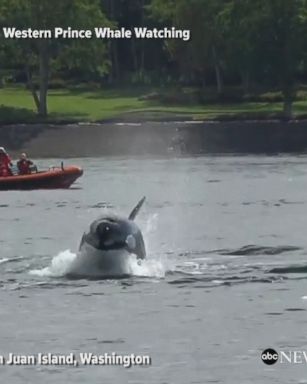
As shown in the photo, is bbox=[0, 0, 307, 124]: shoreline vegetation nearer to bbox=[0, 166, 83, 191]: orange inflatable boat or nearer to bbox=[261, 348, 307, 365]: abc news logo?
bbox=[0, 166, 83, 191]: orange inflatable boat

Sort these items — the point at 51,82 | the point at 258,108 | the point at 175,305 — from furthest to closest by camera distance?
the point at 51,82 < the point at 258,108 < the point at 175,305

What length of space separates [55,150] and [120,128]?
362cm

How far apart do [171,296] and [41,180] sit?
113 ft

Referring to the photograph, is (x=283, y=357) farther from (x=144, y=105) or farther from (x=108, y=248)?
(x=144, y=105)

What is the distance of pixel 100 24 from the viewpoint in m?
106

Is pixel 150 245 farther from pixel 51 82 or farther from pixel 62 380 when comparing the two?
pixel 51 82

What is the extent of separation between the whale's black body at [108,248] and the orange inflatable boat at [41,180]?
31119 millimetres

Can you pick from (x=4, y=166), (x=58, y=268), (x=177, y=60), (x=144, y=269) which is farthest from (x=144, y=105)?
(x=144, y=269)

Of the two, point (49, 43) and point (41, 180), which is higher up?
point (49, 43)

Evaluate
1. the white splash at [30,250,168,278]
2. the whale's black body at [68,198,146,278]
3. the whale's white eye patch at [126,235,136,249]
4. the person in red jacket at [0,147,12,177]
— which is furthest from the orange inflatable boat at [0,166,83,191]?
the whale's white eye patch at [126,235,136,249]

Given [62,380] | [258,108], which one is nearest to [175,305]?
[62,380]

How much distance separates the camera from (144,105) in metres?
105

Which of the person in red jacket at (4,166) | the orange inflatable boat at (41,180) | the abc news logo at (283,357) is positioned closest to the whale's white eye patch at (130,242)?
the abc news logo at (283,357)

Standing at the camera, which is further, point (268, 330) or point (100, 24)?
point (100, 24)
